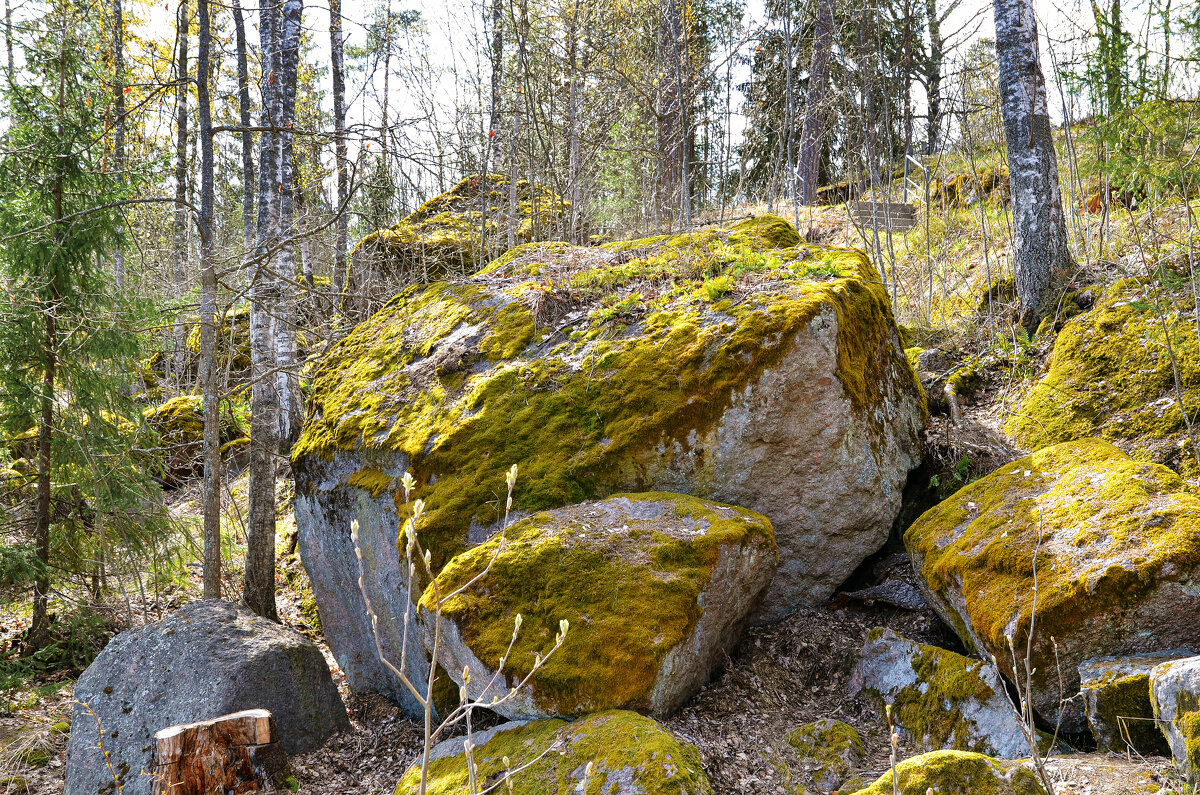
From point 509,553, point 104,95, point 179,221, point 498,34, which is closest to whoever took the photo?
point 509,553

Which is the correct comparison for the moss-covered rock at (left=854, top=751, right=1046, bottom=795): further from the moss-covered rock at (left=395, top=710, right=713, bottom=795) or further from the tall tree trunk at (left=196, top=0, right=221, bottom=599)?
the tall tree trunk at (left=196, top=0, right=221, bottom=599)

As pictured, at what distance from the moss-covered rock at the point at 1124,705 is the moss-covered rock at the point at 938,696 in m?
0.31

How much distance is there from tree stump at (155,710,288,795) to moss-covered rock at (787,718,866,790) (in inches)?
116

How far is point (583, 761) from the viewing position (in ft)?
9.74

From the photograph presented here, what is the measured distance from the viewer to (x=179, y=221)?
1480 cm

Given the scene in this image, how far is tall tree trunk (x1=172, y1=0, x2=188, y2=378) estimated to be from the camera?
6.84 metres

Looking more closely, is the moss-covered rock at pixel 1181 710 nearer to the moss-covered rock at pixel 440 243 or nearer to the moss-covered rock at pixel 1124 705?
the moss-covered rock at pixel 1124 705

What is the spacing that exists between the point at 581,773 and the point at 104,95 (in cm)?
752

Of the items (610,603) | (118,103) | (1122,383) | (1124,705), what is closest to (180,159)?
(118,103)

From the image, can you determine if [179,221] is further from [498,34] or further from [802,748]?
[802,748]

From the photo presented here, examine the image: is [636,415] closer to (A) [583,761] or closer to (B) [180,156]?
(A) [583,761]

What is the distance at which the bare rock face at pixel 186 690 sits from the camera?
4.28 m

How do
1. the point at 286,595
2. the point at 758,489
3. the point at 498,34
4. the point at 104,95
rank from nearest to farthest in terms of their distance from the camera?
the point at 758,489 < the point at 104,95 < the point at 286,595 < the point at 498,34

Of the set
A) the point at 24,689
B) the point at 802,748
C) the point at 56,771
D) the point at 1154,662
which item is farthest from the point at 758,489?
the point at 24,689
